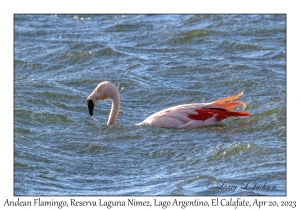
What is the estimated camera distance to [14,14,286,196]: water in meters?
7.74

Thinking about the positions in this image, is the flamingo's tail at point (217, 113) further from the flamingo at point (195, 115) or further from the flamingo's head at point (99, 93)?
the flamingo's head at point (99, 93)

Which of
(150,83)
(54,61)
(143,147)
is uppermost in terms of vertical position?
(54,61)

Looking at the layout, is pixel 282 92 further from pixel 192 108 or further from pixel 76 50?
pixel 76 50

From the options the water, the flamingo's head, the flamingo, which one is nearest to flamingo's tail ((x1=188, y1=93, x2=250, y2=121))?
the flamingo

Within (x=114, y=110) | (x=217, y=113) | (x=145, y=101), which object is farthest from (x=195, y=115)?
(x=145, y=101)

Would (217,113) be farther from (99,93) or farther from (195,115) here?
(99,93)

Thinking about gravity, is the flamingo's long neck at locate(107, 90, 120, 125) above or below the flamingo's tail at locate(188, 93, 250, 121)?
above

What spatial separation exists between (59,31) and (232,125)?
24.8ft

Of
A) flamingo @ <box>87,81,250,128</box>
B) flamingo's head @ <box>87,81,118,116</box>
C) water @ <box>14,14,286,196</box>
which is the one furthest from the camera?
flamingo's head @ <box>87,81,118,116</box>

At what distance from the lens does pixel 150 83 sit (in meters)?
12.4

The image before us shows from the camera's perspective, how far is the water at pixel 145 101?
305 inches

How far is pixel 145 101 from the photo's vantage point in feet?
38.4

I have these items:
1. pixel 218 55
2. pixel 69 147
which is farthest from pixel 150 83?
pixel 69 147

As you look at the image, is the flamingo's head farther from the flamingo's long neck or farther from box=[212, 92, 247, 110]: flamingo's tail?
box=[212, 92, 247, 110]: flamingo's tail
